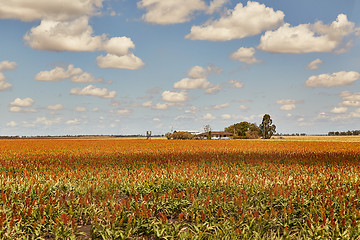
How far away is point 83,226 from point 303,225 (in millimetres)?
4609

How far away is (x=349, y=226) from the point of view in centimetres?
636

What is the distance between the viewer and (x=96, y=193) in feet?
28.8

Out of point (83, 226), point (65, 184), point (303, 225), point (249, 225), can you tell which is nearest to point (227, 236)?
point (249, 225)

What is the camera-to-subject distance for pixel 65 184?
9.71 m

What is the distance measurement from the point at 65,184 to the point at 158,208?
144 inches

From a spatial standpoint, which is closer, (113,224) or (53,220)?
(113,224)

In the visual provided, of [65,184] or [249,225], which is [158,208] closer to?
[249,225]

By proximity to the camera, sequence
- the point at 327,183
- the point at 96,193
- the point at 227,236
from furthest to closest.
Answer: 1. the point at 327,183
2. the point at 96,193
3. the point at 227,236

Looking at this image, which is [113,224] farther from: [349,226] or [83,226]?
[349,226]

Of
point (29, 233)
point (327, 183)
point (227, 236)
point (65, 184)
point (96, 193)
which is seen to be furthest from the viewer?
point (327, 183)

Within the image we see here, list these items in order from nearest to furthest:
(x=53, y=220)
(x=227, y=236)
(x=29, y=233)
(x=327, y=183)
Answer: (x=227, y=236), (x=29, y=233), (x=53, y=220), (x=327, y=183)

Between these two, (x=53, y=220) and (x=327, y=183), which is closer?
(x=53, y=220)

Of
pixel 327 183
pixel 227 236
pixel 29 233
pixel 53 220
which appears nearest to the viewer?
pixel 227 236

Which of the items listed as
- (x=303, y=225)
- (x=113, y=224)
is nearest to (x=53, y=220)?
(x=113, y=224)
